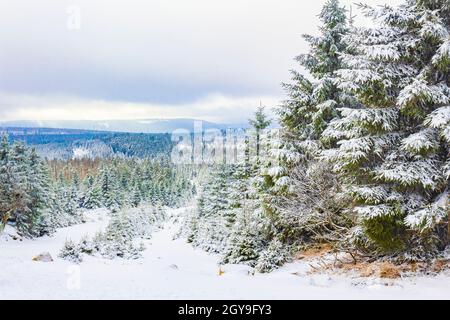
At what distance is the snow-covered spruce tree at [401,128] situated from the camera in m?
10.0

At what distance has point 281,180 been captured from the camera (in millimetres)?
15883

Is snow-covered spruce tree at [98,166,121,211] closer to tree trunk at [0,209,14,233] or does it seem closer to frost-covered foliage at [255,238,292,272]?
tree trunk at [0,209,14,233]

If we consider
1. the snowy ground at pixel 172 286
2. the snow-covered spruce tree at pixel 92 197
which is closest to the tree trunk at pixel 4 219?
the snowy ground at pixel 172 286

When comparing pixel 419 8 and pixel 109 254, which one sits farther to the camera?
pixel 109 254

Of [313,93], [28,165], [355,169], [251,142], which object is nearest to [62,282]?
[355,169]

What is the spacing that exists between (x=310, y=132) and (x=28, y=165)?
2772 centimetres

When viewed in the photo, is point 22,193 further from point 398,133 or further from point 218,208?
point 398,133

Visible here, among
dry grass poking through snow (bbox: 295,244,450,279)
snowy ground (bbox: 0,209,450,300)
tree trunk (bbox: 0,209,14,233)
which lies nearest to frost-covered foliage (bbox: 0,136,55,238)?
tree trunk (bbox: 0,209,14,233)

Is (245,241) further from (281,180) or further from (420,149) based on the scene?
(420,149)

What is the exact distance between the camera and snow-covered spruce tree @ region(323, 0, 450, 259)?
10023mm

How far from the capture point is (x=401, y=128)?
11336 millimetres

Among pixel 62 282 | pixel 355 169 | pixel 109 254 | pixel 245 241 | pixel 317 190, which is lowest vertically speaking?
pixel 109 254
